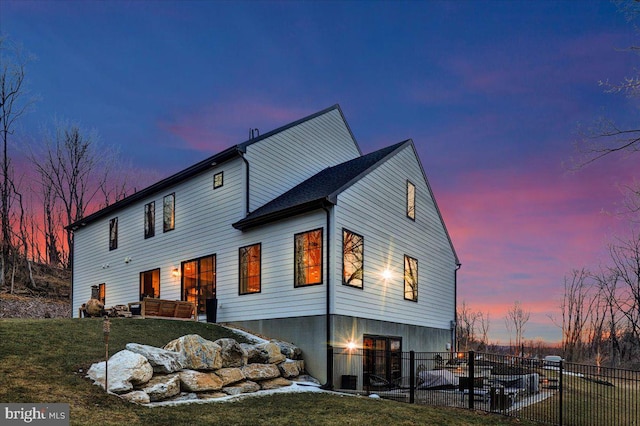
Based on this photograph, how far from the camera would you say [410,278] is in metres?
18.4

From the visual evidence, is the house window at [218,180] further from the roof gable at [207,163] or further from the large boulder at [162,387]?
the large boulder at [162,387]

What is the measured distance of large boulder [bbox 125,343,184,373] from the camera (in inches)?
400

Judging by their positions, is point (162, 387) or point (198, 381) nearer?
point (162, 387)

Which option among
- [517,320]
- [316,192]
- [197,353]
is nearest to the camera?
[197,353]

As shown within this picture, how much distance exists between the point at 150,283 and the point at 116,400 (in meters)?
13.2

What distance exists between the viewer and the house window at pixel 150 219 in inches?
850

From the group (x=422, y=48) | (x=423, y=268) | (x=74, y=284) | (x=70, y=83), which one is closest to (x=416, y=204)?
(x=423, y=268)

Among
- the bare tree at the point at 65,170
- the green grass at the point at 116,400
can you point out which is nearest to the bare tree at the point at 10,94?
the bare tree at the point at 65,170

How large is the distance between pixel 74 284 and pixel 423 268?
18815 mm

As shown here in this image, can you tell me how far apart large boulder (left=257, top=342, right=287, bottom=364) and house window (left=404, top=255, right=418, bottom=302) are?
614 centimetres

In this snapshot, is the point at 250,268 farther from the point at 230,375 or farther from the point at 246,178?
the point at 230,375

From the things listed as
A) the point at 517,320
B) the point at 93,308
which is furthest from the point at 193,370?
the point at 517,320

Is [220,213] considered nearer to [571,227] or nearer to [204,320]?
[204,320]

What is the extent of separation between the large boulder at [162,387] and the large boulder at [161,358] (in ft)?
0.53
